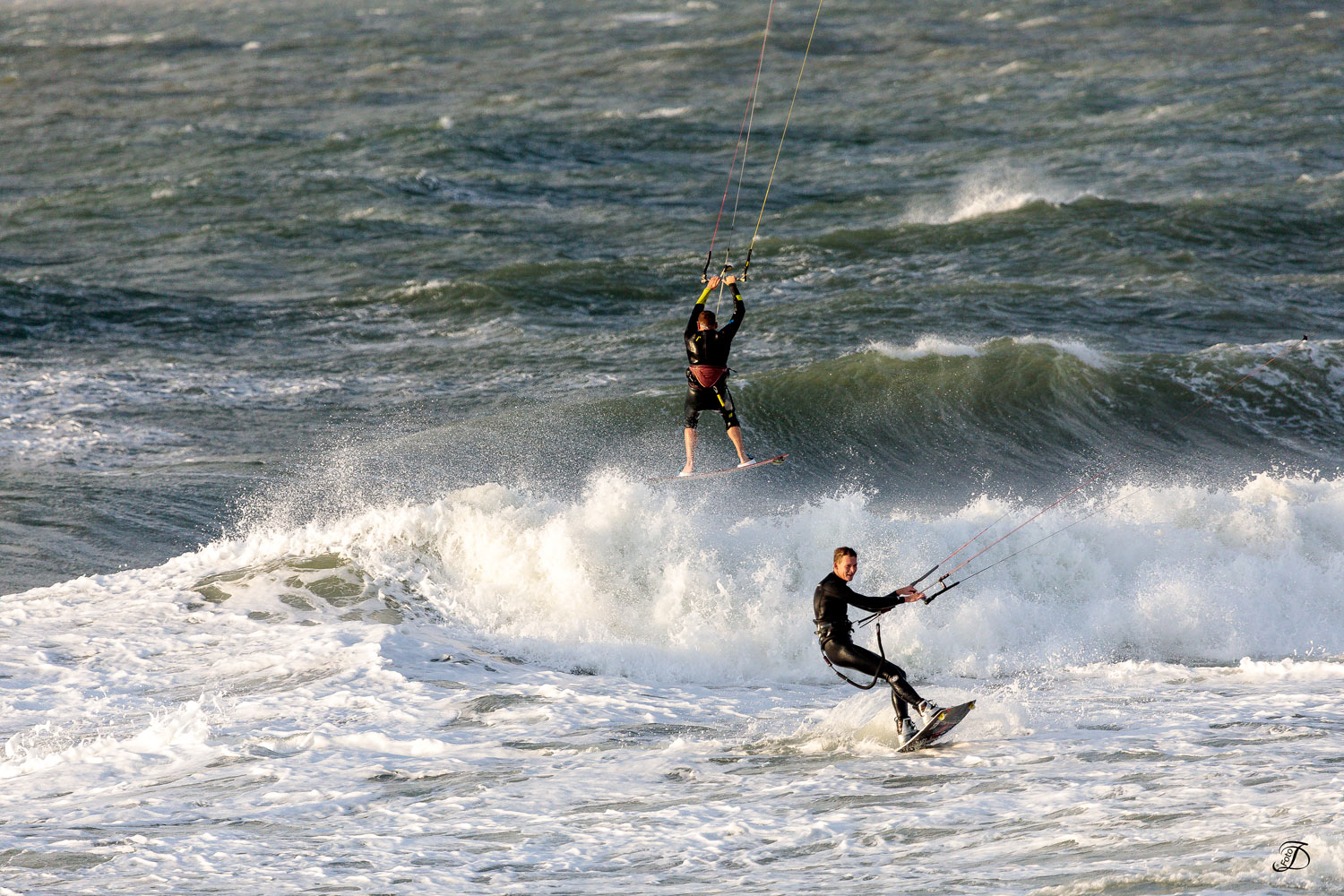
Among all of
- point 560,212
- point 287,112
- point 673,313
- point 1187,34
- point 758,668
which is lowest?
point 758,668

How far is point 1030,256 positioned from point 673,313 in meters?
7.14

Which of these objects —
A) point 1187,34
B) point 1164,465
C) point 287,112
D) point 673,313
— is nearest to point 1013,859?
point 1164,465

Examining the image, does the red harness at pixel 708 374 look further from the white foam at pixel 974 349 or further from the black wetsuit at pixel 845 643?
the white foam at pixel 974 349

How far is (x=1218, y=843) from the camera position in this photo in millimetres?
7395

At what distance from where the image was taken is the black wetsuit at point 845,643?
9.33 metres

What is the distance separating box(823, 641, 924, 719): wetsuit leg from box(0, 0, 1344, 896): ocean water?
17.1 inches

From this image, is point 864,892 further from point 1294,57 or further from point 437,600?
point 1294,57

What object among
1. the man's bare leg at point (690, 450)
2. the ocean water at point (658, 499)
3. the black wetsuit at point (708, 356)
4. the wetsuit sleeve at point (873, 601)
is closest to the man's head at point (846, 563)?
the wetsuit sleeve at point (873, 601)

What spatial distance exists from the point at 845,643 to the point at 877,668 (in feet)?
0.90

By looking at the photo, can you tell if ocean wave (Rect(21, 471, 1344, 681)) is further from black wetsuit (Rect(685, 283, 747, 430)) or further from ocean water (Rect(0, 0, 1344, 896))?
black wetsuit (Rect(685, 283, 747, 430))

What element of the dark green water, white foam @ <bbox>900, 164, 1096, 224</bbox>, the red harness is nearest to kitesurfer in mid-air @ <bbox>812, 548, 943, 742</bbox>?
the red harness
